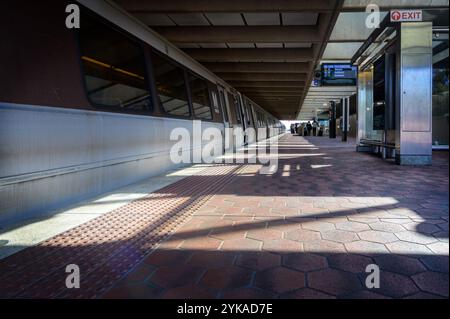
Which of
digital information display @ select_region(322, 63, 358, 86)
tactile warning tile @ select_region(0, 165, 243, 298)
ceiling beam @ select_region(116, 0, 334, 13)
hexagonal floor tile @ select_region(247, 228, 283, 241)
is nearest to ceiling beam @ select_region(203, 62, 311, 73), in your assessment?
digital information display @ select_region(322, 63, 358, 86)

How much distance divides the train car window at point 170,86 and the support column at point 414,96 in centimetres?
527

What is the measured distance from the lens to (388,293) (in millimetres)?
1748

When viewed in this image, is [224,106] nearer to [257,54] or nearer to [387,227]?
[257,54]

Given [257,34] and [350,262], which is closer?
[350,262]

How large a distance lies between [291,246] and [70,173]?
275cm

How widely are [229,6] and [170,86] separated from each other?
2.29m

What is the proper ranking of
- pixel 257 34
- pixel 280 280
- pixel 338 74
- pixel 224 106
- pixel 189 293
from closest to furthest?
1. pixel 189 293
2. pixel 280 280
3. pixel 257 34
4. pixel 338 74
5. pixel 224 106

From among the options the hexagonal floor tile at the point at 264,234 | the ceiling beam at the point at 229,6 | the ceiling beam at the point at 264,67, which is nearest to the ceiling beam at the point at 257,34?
the ceiling beam at the point at 229,6

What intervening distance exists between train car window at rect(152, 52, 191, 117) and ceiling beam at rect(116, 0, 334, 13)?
1010mm

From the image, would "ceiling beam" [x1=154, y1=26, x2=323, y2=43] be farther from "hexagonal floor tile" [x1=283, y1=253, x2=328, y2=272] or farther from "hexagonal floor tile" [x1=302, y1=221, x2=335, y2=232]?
"hexagonal floor tile" [x1=283, y1=253, x2=328, y2=272]

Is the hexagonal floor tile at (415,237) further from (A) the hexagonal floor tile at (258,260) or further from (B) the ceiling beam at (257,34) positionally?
(B) the ceiling beam at (257,34)

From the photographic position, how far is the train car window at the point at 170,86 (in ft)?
21.6

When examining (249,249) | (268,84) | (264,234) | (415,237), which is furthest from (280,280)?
(268,84)

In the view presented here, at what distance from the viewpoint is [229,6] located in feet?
19.2
